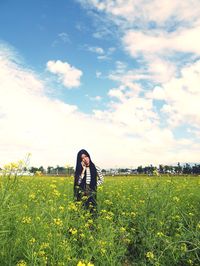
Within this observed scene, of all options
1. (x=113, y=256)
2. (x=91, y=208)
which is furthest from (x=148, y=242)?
(x=91, y=208)

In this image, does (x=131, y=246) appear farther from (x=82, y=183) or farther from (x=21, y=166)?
(x=21, y=166)

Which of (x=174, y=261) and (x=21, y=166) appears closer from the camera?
(x=21, y=166)

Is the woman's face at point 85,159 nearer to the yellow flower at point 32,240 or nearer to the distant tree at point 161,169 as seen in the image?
the distant tree at point 161,169

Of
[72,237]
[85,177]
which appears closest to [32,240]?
[72,237]

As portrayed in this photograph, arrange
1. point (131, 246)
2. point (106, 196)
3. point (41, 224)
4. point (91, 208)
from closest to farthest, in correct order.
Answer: point (41, 224), point (131, 246), point (91, 208), point (106, 196)

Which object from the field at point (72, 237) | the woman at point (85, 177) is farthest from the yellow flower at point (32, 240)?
the woman at point (85, 177)

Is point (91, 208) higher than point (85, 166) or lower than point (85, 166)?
lower

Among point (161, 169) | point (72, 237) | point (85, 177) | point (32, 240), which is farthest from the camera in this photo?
point (85, 177)

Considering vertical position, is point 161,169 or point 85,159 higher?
point 85,159

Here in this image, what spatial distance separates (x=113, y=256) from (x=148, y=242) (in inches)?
39.2

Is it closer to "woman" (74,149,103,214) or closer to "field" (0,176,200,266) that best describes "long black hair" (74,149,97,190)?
"woman" (74,149,103,214)

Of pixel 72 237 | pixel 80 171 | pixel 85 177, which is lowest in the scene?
pixel 72 237

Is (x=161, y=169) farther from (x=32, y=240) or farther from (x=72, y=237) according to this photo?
(x=32, y=240)

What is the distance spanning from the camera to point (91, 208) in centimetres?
917
